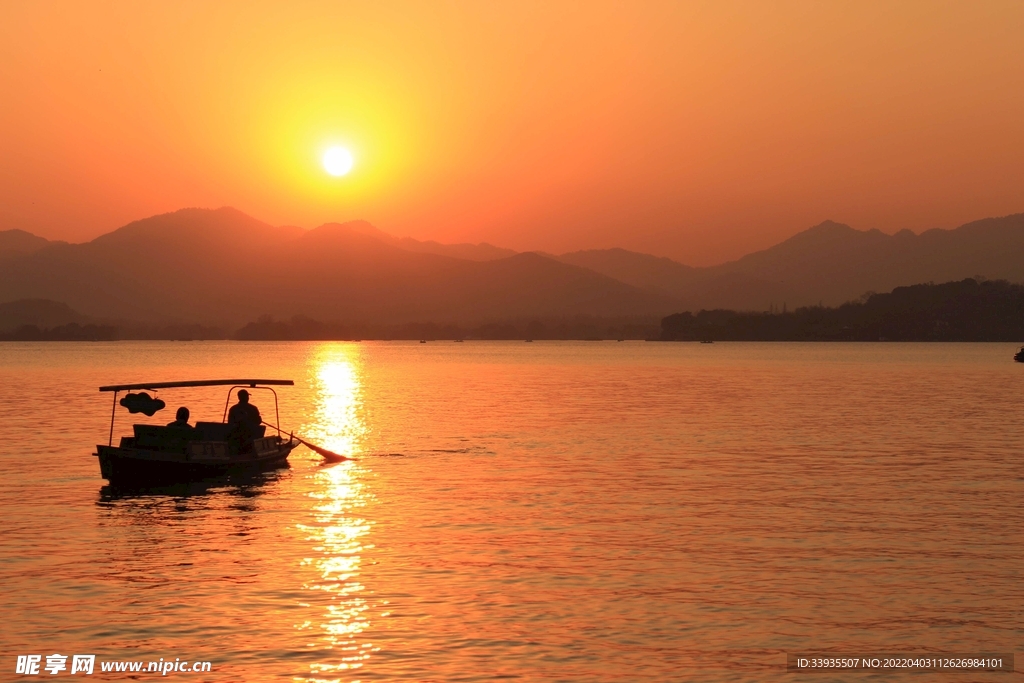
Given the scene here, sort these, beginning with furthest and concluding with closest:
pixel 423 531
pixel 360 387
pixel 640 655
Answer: pixel 360 387 < pixel 423 531 < pixel 640 655

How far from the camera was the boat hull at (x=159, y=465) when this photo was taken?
42.6 meters

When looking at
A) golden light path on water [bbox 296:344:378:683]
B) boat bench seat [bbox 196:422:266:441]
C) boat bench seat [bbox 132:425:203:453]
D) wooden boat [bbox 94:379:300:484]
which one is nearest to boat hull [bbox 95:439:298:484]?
wooden boat [bbox 94:379:300:484]

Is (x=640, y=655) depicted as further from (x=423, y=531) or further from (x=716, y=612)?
(x=423, y=531)

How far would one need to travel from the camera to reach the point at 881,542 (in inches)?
1248

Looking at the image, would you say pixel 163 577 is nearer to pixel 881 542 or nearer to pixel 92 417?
pixel 881 542

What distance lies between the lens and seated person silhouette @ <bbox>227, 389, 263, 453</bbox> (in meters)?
46.6

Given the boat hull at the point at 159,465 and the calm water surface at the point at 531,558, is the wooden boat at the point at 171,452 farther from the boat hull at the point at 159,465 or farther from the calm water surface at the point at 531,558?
the calm water surface at the point at 531,558

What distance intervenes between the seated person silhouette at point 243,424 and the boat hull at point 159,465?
59cm

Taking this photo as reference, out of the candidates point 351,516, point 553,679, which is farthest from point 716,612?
point 351,516

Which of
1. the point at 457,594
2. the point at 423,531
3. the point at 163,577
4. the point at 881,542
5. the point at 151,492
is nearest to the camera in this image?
the point at 457,594

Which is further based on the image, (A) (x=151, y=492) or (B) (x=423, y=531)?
(A) (x=151, y=492)

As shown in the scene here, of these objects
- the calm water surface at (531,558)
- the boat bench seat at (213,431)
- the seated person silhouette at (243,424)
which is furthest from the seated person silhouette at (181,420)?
the calm water surface at (531,558)

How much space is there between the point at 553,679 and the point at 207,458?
28941 millimetres

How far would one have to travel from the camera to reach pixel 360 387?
150 m
